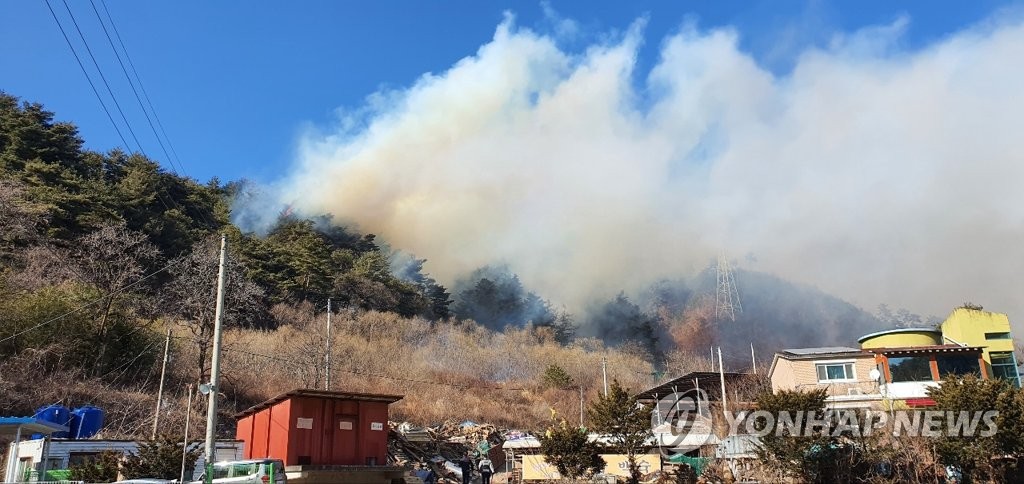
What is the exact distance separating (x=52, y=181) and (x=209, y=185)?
866 inches

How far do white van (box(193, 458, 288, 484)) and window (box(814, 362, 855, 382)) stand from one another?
26334 millimetres

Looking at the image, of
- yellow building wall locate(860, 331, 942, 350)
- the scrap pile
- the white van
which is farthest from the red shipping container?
yellow building wall locate(860, 331, 942, 350)

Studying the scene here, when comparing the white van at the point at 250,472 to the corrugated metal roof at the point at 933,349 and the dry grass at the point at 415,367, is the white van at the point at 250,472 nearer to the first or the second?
the dry grass at the point at 415,367

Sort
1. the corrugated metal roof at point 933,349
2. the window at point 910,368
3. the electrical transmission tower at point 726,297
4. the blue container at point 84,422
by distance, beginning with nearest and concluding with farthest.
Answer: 1. the blue container at point 84,422
2. the corrugated metal roof at point 933,349
3. the window at point 910,368
4. the electrical transmission tower at point 726,297

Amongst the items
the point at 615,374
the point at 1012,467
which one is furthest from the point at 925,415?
the point at 615,374

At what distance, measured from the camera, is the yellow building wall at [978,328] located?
3866 cm

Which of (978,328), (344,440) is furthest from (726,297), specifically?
(344,440)

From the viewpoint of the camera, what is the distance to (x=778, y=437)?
62.5ft

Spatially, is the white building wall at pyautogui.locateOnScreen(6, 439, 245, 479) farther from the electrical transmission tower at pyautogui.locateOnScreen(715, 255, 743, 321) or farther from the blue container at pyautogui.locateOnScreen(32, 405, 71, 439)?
the electrical transmission tower at pyautogui.locateOnScreen(715, 255, 743, 321)

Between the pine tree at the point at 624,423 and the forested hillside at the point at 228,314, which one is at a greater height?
the forested hillside at the point at 228,314

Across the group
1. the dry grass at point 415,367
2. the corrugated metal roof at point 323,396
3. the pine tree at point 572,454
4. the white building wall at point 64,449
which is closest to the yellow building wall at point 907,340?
the dry grass at point 415,367

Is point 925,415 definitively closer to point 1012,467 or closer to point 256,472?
point 1012,467

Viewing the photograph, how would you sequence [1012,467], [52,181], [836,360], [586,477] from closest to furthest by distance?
[1012,467]
[586,477]
[836,360]
[52,181]

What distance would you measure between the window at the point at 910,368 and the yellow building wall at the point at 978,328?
926cm
